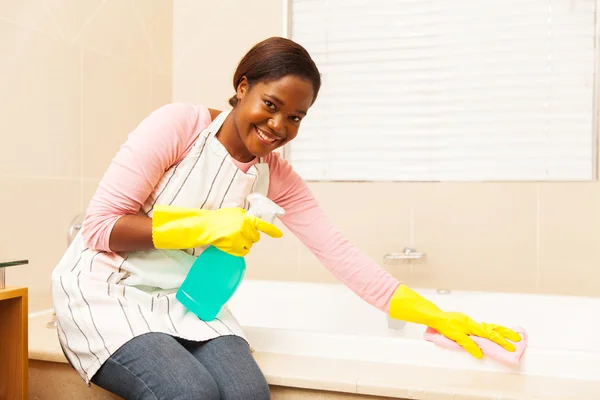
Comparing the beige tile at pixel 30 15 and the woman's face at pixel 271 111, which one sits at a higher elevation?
the beige tile at pixel 30 15

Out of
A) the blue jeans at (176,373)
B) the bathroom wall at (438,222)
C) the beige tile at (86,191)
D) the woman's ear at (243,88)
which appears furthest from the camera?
the bathroom wall at (438,222)

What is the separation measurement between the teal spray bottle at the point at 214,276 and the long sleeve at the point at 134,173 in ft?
0.58

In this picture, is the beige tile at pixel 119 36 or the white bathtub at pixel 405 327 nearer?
the white bathtub at pixel 405 327

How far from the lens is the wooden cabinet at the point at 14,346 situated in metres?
1.25

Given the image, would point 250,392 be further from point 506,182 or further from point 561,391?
point 506,182

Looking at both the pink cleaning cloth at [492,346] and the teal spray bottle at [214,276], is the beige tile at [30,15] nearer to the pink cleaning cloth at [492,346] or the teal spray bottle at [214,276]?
the teal spray bottle at [214,276]

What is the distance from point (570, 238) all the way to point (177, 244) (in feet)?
5.12

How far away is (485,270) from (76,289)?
154cm

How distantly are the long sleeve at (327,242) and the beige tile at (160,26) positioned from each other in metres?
1.23

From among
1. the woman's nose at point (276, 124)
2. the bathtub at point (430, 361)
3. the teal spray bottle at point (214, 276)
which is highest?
the woman's nose at point (276, 124)

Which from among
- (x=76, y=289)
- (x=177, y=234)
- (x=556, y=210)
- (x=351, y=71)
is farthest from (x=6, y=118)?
(x=556, y=210)

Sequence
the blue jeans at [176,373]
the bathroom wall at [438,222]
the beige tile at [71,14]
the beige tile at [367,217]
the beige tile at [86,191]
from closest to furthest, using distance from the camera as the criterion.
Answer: the blue jeans at [176,373] < the beige tile at [71,14] < the beige tile at [86,191] < the bathroom wall at [438,222] < the beige tile at [367,217]

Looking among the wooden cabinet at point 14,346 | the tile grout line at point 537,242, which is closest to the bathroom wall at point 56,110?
the wooden cabinet at point 14,346

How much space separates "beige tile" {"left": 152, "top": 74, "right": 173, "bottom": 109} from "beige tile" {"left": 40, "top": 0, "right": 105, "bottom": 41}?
0.45 meters
